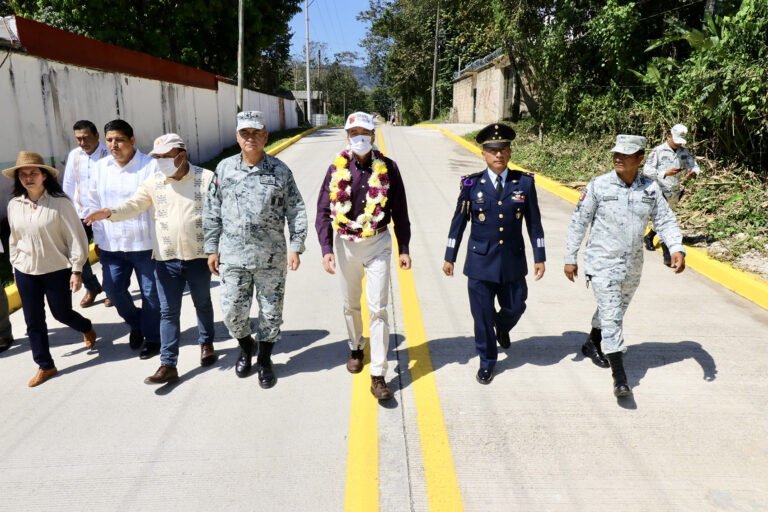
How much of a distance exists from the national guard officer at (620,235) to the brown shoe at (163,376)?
120 inches

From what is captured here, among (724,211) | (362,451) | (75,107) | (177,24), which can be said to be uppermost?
(177,24)

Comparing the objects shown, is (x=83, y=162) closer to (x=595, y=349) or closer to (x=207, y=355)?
(x=207, y=355)

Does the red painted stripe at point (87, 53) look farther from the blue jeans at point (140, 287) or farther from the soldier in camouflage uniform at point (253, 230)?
the soldier in camouflage uniform at point (253, 230)

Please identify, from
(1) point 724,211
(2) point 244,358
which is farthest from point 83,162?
(1) point 724,211

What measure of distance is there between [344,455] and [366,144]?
1974 millimetres

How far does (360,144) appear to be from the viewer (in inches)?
148

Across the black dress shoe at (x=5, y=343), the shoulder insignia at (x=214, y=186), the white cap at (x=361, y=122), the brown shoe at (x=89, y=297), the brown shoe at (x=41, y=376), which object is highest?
the white cap at (x=361, y=122)

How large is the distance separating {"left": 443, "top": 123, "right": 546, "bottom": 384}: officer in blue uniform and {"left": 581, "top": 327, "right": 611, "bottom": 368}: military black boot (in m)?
0.77

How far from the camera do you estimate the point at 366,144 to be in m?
3.77

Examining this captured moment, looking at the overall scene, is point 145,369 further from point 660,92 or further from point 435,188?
point 660,92

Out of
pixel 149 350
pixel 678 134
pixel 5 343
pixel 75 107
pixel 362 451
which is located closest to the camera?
pixel 362 451

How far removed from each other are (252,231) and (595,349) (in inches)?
109

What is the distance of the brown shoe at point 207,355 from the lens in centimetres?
433

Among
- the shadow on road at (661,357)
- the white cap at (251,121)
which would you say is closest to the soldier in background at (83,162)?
the white cap at (251,121)
